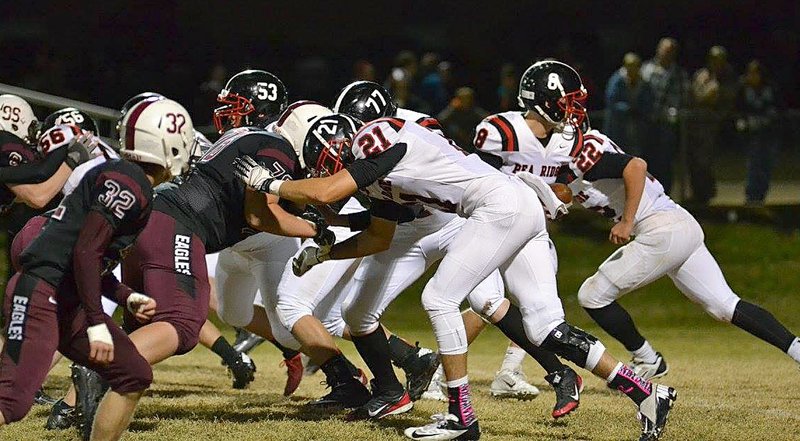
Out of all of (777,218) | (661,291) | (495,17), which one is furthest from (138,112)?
(495,17)

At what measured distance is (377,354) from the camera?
6160mm

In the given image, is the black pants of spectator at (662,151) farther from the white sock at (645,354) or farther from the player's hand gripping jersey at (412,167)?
the player's hand gripping jersey at (412,167)

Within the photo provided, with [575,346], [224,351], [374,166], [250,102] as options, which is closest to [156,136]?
[374,166]

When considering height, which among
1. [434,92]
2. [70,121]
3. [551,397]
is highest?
[70,121]

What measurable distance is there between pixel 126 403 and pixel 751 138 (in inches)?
363

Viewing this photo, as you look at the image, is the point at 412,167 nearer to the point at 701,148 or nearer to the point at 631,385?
the point at 631,385

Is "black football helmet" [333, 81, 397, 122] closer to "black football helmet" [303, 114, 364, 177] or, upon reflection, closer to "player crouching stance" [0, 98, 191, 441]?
"black football helmet" [303, 114, 364, 177]

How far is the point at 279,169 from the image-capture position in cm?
541

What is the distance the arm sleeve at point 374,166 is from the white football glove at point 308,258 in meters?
0.55

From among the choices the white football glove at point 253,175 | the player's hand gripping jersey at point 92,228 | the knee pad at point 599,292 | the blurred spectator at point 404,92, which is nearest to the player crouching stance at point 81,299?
the player's hand gripping jersey at point 92,228

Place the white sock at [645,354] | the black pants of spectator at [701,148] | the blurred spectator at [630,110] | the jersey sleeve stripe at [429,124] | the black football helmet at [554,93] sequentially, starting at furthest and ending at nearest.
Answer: the black pants of spectator at [701,148] → the blurred spectator at [630,110] → the white sock at [645,354] → the black football helmet at [554,93] → the jersey sleeve stripe at [429,124]

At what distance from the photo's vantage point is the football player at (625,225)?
6.33 meters

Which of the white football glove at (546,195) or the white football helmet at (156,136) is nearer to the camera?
the white football helmet at (156,136)

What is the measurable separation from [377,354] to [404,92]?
634 centimetres
